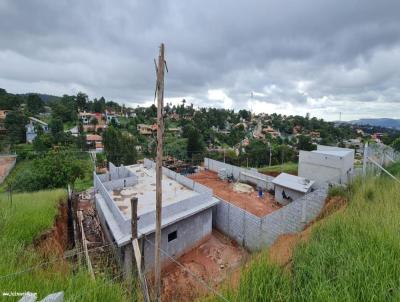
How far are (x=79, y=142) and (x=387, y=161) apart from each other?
1445 inches

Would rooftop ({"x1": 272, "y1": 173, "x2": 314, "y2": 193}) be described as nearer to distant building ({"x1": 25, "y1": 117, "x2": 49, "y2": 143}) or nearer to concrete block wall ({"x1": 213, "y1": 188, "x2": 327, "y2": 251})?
concrete block wall ({"x1": 213, "y1": 188, "x2": 327, "y2": 251})

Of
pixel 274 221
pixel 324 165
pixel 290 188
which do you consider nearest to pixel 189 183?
pixel 274 221

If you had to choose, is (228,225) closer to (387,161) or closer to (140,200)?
(140,200)

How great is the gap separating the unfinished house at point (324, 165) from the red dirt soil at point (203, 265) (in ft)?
22.8

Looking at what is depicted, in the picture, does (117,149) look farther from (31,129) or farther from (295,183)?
(31,129)

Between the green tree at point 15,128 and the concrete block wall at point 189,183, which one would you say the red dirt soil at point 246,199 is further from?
the green tree at point 15,128

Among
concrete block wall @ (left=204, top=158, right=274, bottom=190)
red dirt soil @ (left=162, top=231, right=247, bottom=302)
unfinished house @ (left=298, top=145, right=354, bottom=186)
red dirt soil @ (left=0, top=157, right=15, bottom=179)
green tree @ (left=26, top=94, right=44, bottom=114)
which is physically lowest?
red dirt soil @ (left=162, top=231, right=247, bottom=302)

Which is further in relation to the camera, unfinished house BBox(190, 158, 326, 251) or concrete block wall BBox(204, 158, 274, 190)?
concrete block wall BBox(204, 158, 274, 190)

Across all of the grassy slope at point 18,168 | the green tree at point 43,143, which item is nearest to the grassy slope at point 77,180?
the grassy slope at point 18,168

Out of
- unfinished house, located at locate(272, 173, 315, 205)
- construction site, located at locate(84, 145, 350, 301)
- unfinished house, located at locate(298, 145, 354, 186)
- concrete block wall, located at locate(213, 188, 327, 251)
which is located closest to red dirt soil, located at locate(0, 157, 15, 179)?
construction site, located at locate(84, 145, 350, 301)

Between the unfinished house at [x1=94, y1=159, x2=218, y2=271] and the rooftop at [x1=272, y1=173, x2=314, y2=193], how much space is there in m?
5.10

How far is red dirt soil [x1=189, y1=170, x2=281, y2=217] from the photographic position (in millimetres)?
11930

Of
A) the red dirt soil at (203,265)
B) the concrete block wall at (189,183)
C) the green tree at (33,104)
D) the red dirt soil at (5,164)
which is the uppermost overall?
the green tree at (33,104)

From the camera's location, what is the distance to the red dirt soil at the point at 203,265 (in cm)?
664
